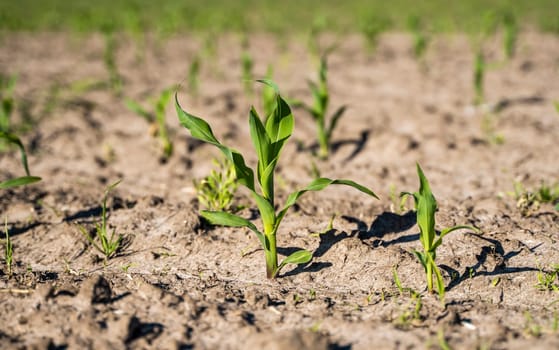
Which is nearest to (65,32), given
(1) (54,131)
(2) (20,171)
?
(1) (54,131)

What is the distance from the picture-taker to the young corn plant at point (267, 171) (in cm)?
202

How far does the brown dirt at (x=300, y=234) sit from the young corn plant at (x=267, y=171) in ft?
0.52

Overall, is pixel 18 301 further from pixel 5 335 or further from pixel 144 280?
pixel 144 280

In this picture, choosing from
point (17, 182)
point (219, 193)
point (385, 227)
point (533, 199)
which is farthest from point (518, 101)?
point (17, 182)

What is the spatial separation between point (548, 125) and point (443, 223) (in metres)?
2.01

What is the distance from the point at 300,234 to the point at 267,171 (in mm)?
582

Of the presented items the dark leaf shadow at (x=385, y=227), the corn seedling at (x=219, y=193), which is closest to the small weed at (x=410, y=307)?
the dark leaf shadow at (x=385, y=227)

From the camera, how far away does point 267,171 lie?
2.03m

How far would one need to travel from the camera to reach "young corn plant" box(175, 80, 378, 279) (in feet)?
6.63

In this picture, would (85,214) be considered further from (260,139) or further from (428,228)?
(428,228)

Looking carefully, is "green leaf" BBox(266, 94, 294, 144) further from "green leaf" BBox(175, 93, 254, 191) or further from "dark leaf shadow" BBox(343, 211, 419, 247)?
"dark leaf shadow" BBox(343, 211, 419, 247)

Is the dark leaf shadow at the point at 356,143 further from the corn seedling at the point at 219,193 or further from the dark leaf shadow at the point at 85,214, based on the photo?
the dark leaf shadow at the point at 85,214

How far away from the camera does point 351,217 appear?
2676 millimetres

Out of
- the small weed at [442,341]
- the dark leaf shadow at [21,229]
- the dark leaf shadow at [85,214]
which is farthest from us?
the dark leaf shadow at [85,214]
